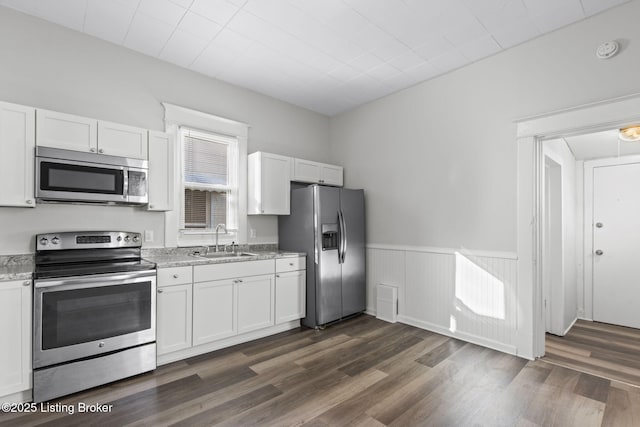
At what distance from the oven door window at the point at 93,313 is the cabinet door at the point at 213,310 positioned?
431 mm

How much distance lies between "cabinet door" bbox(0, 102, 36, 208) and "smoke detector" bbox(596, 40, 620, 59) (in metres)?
4.48

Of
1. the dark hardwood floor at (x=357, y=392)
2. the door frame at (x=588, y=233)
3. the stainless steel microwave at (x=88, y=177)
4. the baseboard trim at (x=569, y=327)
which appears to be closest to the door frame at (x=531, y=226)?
the dark hardwood floor at (x=357, y=392)

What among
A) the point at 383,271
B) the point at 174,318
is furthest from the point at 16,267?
the point at 383,271

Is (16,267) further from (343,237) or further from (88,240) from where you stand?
(343,237)

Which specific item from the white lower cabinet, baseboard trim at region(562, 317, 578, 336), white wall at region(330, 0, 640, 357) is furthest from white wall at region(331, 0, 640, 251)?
baseboard trim at region(562, 317, 578, 336)

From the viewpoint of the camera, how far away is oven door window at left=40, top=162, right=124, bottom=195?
2523mm

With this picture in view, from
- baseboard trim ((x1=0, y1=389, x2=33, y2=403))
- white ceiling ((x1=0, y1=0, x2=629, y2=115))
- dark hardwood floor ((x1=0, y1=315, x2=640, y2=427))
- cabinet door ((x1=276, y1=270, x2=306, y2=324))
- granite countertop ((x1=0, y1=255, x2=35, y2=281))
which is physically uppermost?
white ceiling ((x1=0, y1=0, x2=629, y2=115))

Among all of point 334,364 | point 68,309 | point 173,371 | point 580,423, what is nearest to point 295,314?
point 334,364

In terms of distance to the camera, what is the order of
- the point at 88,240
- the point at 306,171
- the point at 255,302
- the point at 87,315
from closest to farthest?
the point at 87,315
the point at 88,240
the point at 255,302
the point at 306,171

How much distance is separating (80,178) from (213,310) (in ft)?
5.23

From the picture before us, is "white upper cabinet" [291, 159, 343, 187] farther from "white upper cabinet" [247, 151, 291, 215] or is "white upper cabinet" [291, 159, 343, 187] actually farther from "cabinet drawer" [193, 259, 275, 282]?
"cabinet drawer" [193, 259, 275, 282]

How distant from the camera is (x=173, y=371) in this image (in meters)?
2.72

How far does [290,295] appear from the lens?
3.76 meters

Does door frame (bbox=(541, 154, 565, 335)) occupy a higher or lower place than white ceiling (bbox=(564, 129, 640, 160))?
lower
